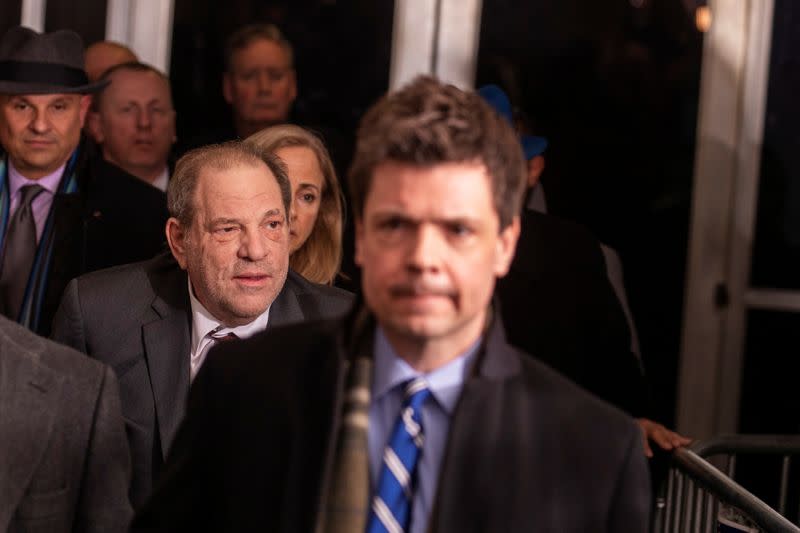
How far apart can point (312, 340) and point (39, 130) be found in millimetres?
2605

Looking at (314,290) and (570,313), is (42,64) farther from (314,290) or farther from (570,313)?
(570,313)

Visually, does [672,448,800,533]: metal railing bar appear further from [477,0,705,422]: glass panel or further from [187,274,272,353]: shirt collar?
[477,0,705,422]: glass panel

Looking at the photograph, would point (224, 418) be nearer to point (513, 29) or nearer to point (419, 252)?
point (419, 252)

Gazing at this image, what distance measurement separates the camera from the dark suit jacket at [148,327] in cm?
297

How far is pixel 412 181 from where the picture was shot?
163 centimetres

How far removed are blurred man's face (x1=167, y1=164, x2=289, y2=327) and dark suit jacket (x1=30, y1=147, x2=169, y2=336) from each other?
907 mm

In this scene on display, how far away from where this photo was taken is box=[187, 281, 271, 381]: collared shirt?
304 cm

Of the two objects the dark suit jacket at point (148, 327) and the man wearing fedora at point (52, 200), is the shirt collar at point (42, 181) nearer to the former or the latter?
the man wearing fedora at point (52, 200)

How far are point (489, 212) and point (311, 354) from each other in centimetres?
29

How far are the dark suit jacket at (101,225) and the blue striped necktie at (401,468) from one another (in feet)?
7.77

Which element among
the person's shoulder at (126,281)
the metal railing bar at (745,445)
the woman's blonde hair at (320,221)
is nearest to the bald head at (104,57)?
the woman's blonde hair at (320,221)

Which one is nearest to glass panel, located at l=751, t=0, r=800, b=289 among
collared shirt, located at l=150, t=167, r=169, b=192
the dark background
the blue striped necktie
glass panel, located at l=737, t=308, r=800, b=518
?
the dark background

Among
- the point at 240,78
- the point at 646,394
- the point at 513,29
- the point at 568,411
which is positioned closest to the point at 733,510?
the point at 646,394

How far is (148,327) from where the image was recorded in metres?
3.05
